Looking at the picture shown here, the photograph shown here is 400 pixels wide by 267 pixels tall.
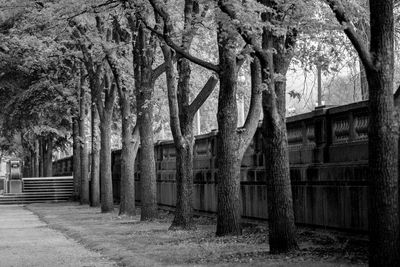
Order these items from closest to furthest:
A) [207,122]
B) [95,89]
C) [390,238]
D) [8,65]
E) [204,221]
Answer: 1. [390,238]
2. [204,221]
3. [95,89]
4. [8,65]
5. [207,122]

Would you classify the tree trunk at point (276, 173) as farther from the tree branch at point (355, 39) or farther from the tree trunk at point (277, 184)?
the tree branch at point (355, 39)

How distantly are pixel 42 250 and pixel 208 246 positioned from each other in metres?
3.47

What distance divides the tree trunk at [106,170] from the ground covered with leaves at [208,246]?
839 cm

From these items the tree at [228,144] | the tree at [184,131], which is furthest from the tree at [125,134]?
the tree at [228,144]

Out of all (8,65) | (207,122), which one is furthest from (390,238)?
(207,122)

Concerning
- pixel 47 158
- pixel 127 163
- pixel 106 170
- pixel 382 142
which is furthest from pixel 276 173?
pixel 47 158

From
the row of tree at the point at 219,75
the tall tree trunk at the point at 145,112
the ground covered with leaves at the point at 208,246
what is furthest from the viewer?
the tall tree trunk at the point at 145,112

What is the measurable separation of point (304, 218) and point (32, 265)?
5689 mm

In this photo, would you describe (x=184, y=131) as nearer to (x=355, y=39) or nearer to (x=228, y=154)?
(x=228, y=154)

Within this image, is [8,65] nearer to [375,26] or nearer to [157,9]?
[157,9]

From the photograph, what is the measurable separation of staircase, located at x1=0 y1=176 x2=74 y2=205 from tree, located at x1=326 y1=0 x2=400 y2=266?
42.0 m

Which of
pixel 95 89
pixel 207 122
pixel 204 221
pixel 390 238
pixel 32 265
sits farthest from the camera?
pixel 207 122

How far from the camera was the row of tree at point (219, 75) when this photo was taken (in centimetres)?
977

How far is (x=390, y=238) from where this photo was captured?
966 cm
